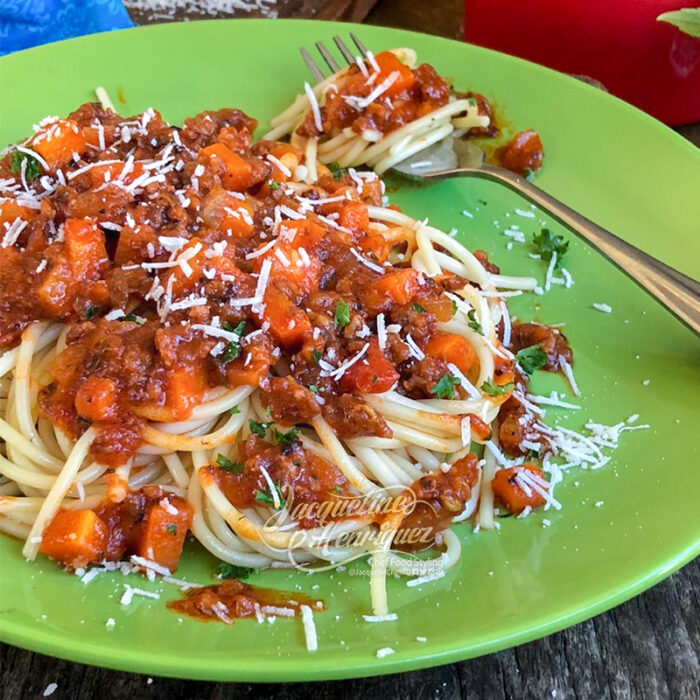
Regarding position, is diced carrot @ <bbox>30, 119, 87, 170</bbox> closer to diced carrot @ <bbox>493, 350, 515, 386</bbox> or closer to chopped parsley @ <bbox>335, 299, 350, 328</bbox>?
chopped parsley @ <bbox>335, 299, 350, 328</bbox>

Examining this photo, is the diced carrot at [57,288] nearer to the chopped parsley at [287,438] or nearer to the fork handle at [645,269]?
the chopped parsley at [287,438]

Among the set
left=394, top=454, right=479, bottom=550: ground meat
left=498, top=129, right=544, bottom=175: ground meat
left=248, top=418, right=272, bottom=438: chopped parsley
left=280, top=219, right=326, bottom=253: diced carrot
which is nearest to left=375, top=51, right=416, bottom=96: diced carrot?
left=498, top=129, right=544, bottom=175: ground meat

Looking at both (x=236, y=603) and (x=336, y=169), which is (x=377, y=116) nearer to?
(x=336, y=169)

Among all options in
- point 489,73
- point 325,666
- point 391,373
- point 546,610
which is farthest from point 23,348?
point 489,73

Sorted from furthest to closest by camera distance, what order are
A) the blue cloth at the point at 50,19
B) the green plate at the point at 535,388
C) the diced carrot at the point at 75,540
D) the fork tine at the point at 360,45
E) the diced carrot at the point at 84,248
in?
the blue cloth at the point at 50,19 → the fork tine at the point at 360,45 → the diced carrot at the point at 84,248 → the diced carrot at the point at 75,540 → the green plate at the point at 535,388

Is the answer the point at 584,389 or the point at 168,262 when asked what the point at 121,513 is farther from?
the point at 584,389

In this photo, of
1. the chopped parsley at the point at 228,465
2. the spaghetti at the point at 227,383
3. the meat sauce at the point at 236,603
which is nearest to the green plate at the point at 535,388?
the meat sauce at the point at 236,603
